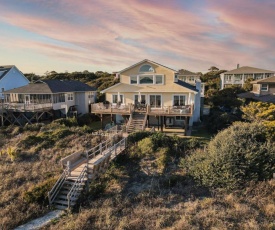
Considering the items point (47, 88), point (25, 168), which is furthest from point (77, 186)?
point (47, 88)

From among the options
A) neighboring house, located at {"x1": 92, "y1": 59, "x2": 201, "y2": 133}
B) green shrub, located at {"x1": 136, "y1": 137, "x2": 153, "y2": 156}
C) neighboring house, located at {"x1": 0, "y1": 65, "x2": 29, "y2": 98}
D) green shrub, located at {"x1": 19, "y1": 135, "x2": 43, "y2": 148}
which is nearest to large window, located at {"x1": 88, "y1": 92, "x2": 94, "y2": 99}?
neighboring house, located at {"x1": 92, "y1": 59, "x2": 201, "y2": 133}

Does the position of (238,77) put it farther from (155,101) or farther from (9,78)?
(9,78)

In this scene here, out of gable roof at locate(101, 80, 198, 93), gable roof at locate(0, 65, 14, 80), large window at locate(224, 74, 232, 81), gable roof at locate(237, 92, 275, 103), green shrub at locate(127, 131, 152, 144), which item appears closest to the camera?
green shrub at locate(127, 131, 152, 144)

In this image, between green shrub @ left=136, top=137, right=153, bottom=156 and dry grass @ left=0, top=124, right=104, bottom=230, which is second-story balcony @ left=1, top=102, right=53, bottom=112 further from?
green shrub @ left=136, top=137, right=153, bottom=156

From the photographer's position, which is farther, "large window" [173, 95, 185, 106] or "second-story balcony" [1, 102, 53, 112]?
"second-story balcony" [1, 102, 53, 112]

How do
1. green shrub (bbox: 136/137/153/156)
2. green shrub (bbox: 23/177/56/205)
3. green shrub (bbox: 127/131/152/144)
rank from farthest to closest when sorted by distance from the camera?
1. green shrub (bbox: 127/131/152/144)
2. green shrub (bbox: 136/137/153/156)
3. green shrub (bbox: 23/177/56/205)
